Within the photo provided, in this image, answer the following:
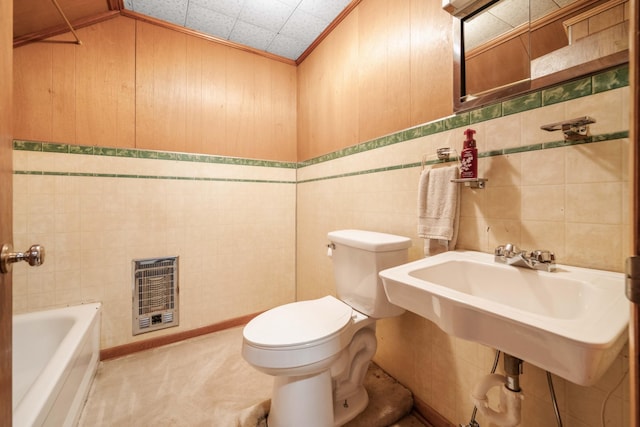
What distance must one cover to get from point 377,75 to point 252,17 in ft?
3.29

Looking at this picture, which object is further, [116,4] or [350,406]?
[116,4]

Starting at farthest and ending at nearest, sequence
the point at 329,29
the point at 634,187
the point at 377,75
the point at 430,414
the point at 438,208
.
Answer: the point at 329,29
the point at 377,75
the point at 430,414
the point at 438,208
the point at 634,187

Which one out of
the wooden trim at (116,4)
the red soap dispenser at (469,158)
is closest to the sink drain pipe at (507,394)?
the red soap dispenser at (469,158)

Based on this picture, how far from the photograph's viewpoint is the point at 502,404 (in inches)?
33.3

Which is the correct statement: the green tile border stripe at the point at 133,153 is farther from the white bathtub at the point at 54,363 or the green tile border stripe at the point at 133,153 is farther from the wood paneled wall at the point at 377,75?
the white bathtub at the point at 54,363

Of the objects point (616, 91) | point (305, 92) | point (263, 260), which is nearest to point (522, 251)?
point (616, 91)

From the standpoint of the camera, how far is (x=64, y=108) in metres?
1.60

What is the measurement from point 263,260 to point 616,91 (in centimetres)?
214

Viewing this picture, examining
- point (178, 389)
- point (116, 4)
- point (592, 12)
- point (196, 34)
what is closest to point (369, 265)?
point (592, 12)

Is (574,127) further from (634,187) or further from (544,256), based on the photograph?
(634,187)

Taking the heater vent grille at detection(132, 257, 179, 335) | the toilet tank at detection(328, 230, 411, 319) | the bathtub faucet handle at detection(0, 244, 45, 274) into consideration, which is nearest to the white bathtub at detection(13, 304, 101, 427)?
the heater vent grille at detection(132, 257, 179, 335)

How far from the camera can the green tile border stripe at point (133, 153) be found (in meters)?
1.53

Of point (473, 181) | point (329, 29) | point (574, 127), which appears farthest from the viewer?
point (329, 29)

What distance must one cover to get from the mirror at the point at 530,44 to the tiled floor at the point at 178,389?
1.53 metres
